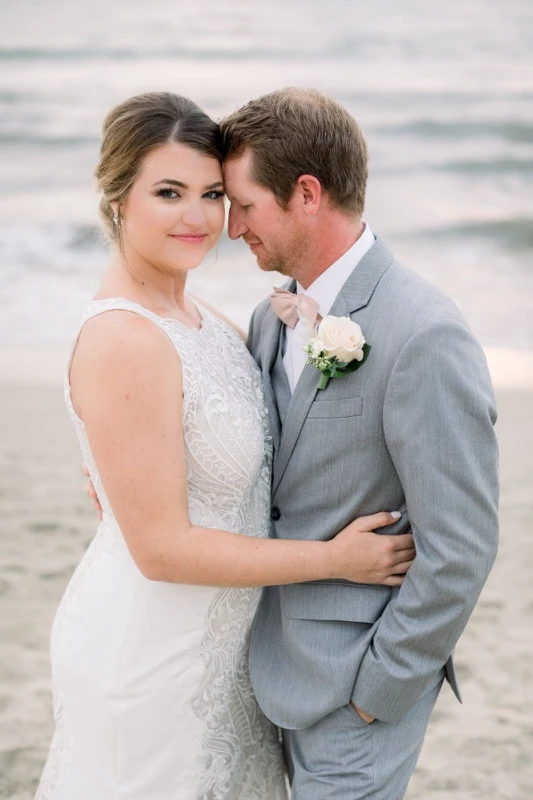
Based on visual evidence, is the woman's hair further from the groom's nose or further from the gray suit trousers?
the gray suit trousers

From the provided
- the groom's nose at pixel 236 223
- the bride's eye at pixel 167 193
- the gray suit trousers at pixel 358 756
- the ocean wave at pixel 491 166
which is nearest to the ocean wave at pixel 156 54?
the ocean wave at pixel 491 166

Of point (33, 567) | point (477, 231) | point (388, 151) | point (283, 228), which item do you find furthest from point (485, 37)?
point (283, 228)

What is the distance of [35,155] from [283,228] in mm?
16322

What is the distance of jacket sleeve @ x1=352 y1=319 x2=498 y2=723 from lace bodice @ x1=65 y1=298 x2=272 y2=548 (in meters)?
0.47

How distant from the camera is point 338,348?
2562 millimetres

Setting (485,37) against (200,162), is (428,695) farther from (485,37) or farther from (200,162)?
(485,37)

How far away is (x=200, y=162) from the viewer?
2.81 metres

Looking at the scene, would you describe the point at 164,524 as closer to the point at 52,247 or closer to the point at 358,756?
the point at 358,756

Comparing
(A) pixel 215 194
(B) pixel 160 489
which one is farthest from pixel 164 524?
(A) pixel 215 194

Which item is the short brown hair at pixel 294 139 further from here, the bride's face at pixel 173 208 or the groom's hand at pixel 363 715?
the groom's hand at pixel 363 715

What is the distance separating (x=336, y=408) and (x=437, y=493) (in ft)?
1.23

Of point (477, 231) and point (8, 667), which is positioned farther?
point (477, 231)

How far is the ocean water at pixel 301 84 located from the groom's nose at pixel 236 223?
22.8 feet

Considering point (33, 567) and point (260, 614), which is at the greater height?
point (260, 614)
